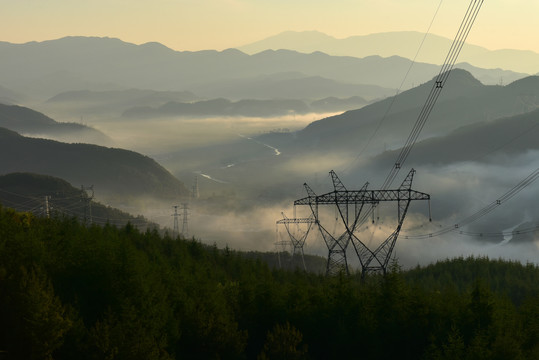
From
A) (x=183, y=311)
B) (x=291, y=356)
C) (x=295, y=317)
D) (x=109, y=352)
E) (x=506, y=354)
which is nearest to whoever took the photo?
(x=109, y=352)

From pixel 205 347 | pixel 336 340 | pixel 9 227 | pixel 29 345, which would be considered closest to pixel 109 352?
pixel 29 345

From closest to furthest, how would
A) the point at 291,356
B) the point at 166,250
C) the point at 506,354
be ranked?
the point at 506,354
the point at 291,356
the point at 166,250

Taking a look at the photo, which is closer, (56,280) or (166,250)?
(56,280)

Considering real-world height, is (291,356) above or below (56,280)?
below

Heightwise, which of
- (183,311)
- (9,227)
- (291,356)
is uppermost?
(9,227)

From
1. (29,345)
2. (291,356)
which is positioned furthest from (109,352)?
(291,356)

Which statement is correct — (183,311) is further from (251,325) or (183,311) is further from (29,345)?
(29,345)
